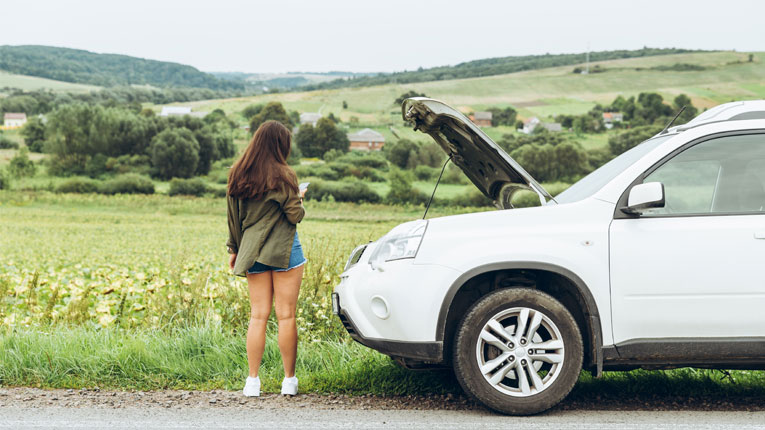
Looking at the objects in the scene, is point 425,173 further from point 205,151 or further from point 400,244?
point 400,244

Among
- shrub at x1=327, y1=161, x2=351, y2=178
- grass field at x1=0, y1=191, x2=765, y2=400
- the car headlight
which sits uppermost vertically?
the car headlight

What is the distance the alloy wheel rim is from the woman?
54.2 inches

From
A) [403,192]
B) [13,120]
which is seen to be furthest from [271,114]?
[13,120]

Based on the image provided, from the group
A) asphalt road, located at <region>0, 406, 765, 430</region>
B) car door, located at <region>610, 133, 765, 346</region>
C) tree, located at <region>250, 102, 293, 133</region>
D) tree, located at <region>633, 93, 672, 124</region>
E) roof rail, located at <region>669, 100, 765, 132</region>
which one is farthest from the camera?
tree, located at <region>250, 102, 293, 133</region>

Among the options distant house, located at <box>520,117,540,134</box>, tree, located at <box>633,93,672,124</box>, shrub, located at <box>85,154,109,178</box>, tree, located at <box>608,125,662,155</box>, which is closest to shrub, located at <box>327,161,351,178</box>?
distant house, located at <box>520,117,540,134</box>

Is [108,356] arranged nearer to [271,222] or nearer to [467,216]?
[271,222]

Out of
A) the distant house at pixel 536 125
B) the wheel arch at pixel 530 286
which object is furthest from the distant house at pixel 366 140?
the wheel arch at pixel 530 286

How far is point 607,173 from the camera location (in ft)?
16.7

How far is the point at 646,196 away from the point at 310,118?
142 m

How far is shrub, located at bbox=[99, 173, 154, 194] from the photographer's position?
96.6m

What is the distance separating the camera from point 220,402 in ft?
15.7

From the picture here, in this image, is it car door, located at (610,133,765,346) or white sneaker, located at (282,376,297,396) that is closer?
car door, located at (610,133,765,346)

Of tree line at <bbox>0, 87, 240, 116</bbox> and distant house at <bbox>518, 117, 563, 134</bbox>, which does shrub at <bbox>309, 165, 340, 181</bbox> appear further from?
tree line at <bbox>0, 87, 240, 116</bbox>

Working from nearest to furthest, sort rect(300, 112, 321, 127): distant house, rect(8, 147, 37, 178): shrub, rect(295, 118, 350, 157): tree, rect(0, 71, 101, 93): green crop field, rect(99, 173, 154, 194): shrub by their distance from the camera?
rect(99, 173, 154, 194): shrub < rect(8, 147, 37, 178): shrub < rect(295, 118, 350, 157): tree < rect(300, 112, 321, 127): distant house < rect(0, 71, 101, 93): green crop field
